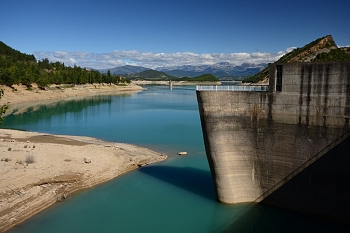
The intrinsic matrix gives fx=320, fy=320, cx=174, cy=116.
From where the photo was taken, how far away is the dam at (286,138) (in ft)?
65.5

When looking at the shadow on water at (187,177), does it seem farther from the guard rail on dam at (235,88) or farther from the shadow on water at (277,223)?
the guard rail on dam at (235,88)

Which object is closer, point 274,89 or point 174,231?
point 174,231

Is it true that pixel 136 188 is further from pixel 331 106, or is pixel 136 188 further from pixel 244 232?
pixel 331 106

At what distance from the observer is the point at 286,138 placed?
21922mm

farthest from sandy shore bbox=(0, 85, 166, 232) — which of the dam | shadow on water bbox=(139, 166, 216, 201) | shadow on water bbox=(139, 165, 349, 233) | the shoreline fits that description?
the dam

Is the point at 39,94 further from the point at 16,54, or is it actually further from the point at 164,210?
the point at 164,210

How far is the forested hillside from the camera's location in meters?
104

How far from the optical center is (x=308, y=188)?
21.2m

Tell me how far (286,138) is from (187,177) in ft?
36.1

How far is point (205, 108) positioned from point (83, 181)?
13149mm

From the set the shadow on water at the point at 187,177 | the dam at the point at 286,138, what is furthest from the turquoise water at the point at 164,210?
the dam at the point at 286,138

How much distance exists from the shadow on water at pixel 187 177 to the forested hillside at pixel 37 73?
8381 centimetres

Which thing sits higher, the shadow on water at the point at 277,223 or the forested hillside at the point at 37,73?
the forested hillside at the point at 37,73

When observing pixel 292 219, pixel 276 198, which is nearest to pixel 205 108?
pixel 276 198
